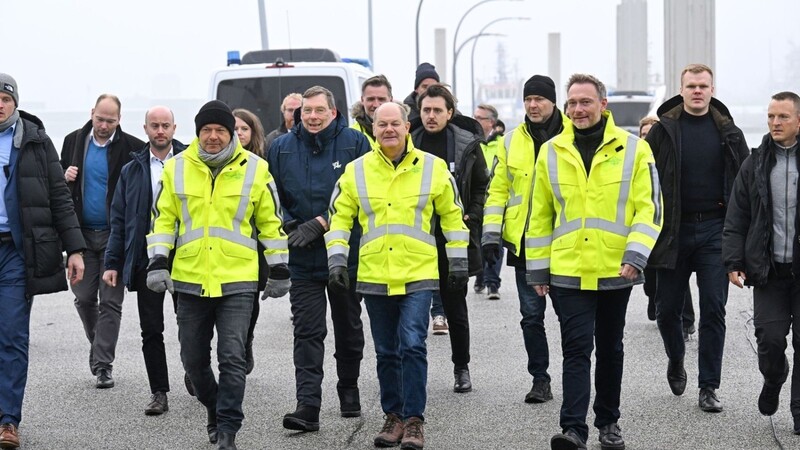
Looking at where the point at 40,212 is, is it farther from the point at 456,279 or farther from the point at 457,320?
the point at 457,320

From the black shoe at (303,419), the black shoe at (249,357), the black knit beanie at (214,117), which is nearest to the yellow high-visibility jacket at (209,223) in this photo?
the black knit beanie at (214,117)

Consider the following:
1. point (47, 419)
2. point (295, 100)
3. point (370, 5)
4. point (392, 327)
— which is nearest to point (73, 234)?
point (47, 419)

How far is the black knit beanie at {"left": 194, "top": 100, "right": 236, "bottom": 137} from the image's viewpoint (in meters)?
7.00

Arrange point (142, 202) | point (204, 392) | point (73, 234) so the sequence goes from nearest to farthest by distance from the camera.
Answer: point (204, 392)
point (73, 234)
point (142, 202)

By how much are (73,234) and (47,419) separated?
1.22 metres

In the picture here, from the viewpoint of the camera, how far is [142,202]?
8250mm

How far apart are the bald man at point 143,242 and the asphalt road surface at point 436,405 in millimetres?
312

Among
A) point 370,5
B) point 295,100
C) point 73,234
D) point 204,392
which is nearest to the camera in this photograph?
point 204,392

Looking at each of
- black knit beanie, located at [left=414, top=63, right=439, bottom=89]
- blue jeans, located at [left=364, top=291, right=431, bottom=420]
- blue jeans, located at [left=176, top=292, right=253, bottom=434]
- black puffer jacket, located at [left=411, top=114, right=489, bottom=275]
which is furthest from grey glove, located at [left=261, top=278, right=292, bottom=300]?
black knit beanie, located at [left=414, top=63, right=439, bottom=89]

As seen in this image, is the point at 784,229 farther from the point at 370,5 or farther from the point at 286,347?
the point at 370,5

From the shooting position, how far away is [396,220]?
23.5 ft

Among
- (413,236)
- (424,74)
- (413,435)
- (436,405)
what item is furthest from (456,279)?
(424,74)

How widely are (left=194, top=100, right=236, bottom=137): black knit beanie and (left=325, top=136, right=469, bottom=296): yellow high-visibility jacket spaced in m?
0.68

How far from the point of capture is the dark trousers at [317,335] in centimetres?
771
